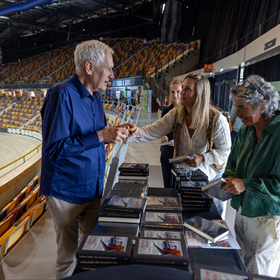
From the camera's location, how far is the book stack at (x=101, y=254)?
0.93 m

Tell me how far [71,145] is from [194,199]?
3.00 feet

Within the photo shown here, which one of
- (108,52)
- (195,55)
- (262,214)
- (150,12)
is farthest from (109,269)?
(150,12)

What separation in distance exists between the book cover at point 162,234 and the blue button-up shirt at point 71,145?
56 centimetres

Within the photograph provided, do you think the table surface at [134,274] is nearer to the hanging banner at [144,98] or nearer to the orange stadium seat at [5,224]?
the orange stadium seat at [5,224]

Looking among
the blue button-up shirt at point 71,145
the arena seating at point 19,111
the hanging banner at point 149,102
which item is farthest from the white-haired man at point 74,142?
A: the hanging banner at point 149,102

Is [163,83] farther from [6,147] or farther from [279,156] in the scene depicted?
[279,156]

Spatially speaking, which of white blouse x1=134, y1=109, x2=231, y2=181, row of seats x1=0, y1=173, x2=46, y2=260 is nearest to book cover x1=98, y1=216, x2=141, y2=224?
white blouse x1=134, y1=109, x2=231, y2=181

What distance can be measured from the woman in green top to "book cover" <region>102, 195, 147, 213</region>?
0.51 metres

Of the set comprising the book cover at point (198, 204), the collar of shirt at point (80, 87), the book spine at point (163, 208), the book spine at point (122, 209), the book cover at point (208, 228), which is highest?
the collar of shirt at point (80, 87)

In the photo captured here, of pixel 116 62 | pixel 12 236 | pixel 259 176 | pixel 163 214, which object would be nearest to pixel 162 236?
pixel 163 214

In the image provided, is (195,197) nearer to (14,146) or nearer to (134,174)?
(134,174)

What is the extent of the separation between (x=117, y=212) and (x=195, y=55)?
57.0 ft

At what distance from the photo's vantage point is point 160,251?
3.15ft

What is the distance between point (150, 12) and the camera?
23281mm
